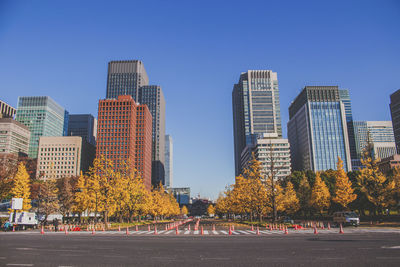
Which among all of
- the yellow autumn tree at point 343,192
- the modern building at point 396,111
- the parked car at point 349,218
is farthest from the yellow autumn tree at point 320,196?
the modern building at point 396,111

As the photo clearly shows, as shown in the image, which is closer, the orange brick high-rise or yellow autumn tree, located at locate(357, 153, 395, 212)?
yellow autumn tree, located at locate(357, 153, 395, 212)

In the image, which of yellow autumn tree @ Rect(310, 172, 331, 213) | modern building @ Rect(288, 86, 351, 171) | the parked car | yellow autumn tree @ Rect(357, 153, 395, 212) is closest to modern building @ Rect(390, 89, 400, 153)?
modern building @ Rect(288, 86, 351, 171)

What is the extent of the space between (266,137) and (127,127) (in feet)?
285

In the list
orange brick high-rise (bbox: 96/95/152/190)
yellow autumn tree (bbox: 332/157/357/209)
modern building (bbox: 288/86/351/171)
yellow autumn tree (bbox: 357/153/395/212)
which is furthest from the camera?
orange brick high-rise (bbox: 96/95/152/190)

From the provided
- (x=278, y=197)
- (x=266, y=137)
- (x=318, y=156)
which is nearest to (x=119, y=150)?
(x=266, y=137)

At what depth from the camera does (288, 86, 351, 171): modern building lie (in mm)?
178500

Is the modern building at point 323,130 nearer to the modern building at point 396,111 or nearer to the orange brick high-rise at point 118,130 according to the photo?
the modern building at point 396,111

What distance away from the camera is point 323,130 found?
183 metres

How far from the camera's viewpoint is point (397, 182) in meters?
54.1

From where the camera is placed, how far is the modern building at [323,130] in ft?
586

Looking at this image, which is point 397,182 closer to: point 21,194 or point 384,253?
point 384,253

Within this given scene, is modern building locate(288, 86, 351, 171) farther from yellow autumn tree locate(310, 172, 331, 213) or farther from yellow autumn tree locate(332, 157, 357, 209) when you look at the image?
yellow autumn tree locate(332, 157, 357, 209)

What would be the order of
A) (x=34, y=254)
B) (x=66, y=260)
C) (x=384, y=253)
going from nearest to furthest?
(x=66, y=260)
(x=384, y=253)
(x=34, y=254)

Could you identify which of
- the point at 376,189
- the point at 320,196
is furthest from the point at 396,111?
the point at 376,189
